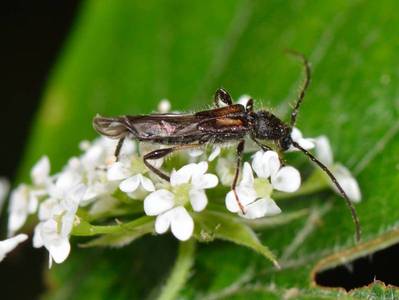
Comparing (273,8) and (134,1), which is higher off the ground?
(134,1)

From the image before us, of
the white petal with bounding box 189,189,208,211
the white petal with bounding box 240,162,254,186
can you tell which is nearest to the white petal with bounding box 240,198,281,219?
the white petal with bounding box 240,162,254,186

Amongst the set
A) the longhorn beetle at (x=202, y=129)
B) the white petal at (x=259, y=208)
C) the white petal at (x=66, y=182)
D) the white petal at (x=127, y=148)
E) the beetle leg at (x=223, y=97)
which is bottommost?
the white petal at (x=259, y=208)

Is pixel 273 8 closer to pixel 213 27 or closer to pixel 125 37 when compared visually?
pixel 213 27

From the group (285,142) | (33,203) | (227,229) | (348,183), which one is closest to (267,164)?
(285,142)

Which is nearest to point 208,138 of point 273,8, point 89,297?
point 89,297

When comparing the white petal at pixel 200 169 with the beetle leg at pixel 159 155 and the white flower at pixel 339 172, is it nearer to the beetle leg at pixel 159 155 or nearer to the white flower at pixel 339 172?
the beetle leg at pixel 159 155

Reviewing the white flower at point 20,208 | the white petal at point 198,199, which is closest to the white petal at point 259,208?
the white petal at point 198,199

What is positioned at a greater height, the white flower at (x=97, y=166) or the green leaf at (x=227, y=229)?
the white flower at (x=97, y=166)

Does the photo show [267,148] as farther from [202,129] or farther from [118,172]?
[118,172]
